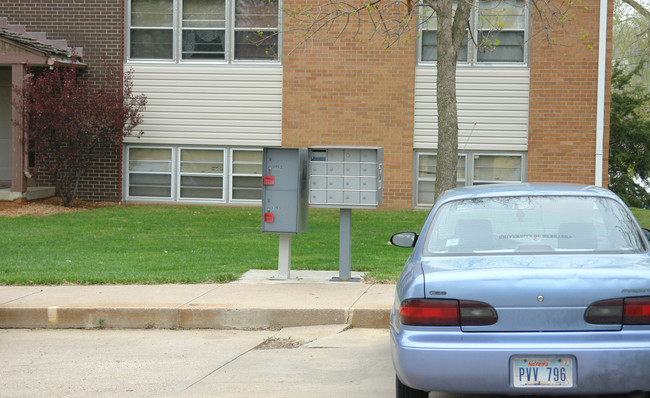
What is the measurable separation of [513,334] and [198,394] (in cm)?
249

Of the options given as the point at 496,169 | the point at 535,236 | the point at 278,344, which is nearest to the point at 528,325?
the point at 535,236

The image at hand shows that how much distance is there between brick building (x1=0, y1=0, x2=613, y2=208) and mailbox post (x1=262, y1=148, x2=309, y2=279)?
959 centimetres

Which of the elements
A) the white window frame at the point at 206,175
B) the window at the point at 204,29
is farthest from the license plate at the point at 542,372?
the window at the point at 204,29

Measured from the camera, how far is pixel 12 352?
7.76 metres

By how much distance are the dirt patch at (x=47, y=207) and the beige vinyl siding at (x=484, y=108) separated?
7.82 m

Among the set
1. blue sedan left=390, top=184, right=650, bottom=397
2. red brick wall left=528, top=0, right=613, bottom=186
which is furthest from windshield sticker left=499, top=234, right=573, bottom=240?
red brick wall left=528, top=0, right=613, bottom=186

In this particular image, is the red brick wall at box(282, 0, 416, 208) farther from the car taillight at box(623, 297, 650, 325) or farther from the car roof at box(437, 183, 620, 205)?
the car taillight at box(623, 297, 650, 325)

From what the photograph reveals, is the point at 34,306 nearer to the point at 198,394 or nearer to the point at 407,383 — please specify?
the point at 198,394

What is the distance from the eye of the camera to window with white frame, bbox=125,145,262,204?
68.3 feet

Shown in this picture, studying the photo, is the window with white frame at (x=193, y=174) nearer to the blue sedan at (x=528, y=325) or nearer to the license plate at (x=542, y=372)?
the blue sedan at (x=528, y=325)

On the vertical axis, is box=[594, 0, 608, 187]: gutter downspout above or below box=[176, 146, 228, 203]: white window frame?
above

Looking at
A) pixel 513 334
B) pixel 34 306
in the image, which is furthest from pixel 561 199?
pixel 34 306

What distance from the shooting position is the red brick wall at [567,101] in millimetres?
19500

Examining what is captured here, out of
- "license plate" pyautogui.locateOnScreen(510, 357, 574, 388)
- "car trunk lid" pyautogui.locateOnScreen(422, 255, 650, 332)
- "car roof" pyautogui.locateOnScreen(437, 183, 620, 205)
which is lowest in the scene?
"license plate" pyautogui.locateOnScreen(510, 357, 574, 388)
